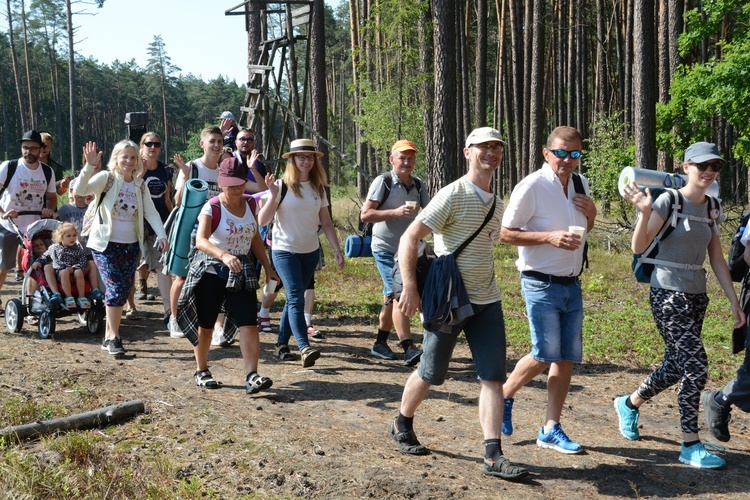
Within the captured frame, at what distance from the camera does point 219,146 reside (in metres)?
8.78

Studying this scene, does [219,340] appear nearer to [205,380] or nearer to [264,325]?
[264,325]

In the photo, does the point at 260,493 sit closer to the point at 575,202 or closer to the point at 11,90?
the point at 575,202

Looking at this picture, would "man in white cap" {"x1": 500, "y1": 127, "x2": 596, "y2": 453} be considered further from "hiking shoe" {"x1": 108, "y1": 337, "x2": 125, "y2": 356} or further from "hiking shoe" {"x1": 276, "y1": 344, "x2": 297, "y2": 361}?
"hiking shoe" {"x1": 108, "y1": 337, "x2": 125, "y2": 356}

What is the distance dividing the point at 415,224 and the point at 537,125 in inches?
785

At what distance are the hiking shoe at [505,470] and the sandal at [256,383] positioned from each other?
2422 millimetres

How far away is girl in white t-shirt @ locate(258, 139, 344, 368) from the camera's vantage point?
743 centimetres

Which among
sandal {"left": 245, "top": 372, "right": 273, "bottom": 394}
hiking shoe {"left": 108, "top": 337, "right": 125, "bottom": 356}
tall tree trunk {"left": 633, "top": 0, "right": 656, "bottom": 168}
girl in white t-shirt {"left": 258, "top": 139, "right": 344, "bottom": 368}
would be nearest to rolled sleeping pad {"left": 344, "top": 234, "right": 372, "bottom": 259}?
girl in white t-shirt {"left": 258, "top": 139, "right": 344, "bottom": 368}

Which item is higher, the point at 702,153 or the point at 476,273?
the point at 702,153

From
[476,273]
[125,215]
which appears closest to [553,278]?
[476,273]

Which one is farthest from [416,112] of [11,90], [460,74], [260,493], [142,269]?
[11,90]

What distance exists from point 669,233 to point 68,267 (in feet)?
22.9

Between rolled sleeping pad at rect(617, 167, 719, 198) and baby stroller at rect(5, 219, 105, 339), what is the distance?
21.6ft

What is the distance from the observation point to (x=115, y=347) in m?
8.16

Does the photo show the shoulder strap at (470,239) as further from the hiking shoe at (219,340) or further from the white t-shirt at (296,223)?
the hiking shoe at (219,340)
